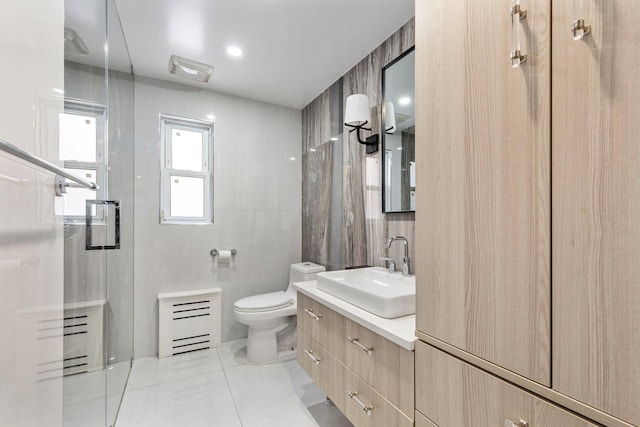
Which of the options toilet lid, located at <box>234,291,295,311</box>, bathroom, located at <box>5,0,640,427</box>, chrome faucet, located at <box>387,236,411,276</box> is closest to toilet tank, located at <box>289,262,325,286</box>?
bathroom, located at <box>5,0,640,427</box>

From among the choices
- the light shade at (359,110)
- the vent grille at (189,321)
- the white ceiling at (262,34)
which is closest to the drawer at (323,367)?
the vent grille at (189,321)

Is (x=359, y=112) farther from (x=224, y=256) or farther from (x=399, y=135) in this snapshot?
(x=224, y=256)

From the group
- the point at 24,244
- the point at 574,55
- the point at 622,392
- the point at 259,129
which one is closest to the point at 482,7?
the point at 574,55

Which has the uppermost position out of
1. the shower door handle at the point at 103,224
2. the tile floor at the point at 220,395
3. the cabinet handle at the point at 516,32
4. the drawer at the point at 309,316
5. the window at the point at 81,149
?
the cabinet handle at the point at 516,32

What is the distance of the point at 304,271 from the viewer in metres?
2.53

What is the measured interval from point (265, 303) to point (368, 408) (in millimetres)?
1333

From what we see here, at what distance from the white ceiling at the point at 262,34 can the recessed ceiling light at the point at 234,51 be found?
41mm

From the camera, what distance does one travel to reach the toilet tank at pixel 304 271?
8.27 feet

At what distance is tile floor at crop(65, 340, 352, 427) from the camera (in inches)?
64.2

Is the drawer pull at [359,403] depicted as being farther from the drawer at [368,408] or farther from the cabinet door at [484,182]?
the cabinet door at [484,182]

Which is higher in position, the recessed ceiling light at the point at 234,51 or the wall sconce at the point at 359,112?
the recessed ceiling light at the point at 234,51

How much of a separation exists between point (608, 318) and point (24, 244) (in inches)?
49.1

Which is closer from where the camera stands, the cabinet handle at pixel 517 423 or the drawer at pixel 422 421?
the cabinet handle at pixel 517 423

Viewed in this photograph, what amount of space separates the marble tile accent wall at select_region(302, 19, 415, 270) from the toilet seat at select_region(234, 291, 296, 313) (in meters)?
0.50
